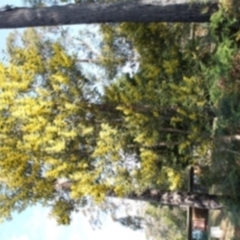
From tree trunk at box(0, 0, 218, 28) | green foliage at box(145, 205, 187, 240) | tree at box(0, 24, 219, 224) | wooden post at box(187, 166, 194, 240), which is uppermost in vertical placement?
tree trunk at box(0, 0, 218, 28)

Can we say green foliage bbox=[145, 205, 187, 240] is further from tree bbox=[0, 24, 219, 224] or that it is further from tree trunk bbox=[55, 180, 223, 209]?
tree bbox=[0, 24, 219, 224]

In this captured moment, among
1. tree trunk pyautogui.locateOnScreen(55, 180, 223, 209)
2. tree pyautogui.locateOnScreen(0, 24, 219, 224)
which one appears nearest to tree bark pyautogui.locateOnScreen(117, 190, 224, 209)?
tree trunk pyautogui.locateOnScreen(55, 180, 223, 209)

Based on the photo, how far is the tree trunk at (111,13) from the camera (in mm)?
10781

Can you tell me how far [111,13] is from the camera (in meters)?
11.1

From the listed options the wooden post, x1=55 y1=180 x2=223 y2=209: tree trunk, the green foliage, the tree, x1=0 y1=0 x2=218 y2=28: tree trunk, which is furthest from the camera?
the green foliage

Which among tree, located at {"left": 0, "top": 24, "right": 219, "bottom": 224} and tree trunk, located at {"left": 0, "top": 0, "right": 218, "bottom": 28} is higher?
tree trunk, located at {"left": 0, "top": 0, "right": 218, "bottom": 28}

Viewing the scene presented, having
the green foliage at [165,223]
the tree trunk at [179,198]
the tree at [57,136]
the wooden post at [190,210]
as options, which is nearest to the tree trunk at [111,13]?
the tree at [57,136]

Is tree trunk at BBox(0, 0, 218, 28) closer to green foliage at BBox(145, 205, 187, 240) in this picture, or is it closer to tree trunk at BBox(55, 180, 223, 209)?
tree trunk at BBox(55, 180, 223, 209)

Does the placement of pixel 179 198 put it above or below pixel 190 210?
above

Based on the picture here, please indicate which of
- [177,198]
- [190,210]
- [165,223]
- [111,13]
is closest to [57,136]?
[111,13]

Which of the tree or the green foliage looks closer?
the tree

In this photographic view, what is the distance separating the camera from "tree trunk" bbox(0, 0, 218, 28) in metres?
10.8

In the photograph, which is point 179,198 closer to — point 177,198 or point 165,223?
point 177,198

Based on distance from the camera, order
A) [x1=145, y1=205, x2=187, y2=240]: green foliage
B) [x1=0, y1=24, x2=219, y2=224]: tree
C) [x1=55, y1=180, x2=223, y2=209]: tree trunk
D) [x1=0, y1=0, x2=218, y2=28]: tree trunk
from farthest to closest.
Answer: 1. [x1=145, y1=205, x2=187, y2=240]: green foliage
2. [x1=55, y1=180, x2=223, y2=209]: tree trunk
3. [x1=0, y1=24, x2=219, y2=224]: tree
4. [x1=0, y1=0, x2=218, y2=28]: tree trunk
